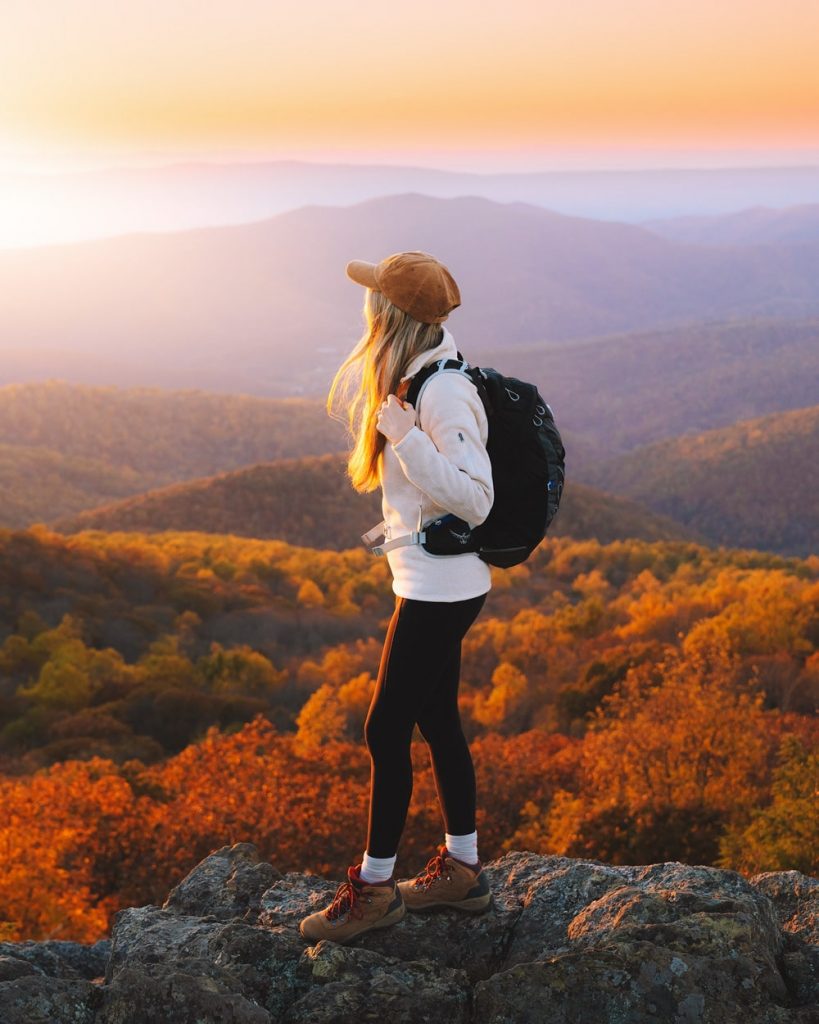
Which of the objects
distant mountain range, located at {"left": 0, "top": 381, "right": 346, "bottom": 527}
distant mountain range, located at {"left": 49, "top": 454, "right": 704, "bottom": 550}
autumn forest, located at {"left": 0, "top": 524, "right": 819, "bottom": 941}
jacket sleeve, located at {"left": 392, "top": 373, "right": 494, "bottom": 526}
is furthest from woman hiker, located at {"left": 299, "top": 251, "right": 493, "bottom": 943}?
distant mountain range, located at {"left": 0, "top": 381, "right": 346, "bottom": 527}

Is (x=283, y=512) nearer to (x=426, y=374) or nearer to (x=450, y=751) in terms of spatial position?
(x=450, y=751)

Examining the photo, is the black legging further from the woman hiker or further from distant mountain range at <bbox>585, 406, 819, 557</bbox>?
distant mountain range at <bbox>585, 406, 819, 557</bbox>

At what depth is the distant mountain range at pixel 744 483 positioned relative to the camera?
120250mm

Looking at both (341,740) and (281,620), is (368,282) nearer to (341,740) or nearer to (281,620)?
(341,740)

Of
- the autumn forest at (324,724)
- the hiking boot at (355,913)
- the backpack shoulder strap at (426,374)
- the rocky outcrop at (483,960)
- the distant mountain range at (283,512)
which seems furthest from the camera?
the distant mountain range at (283,512)

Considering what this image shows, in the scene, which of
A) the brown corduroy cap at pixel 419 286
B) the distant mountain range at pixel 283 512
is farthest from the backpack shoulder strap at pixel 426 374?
the distant mountain range at pixel 283 512

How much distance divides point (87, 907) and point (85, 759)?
32.2ft

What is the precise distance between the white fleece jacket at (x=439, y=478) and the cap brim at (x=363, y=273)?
15.0 inches

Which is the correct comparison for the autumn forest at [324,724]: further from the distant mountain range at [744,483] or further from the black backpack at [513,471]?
the distant mountain range at [744,483]

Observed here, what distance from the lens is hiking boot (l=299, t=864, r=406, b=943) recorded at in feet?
13.3

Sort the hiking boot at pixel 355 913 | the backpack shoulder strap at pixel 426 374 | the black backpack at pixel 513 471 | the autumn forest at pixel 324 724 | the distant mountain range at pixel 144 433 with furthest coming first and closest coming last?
the distant mountain range at pixel 144 433, the autumn forest at pixel 324 724, the hiking boot at pixel 355 913, the black backpack at pixel 513 471, the backpack shoulder strap at pixel 426 374

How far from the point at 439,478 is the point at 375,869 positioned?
191cm

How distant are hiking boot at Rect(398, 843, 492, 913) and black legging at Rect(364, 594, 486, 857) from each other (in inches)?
6.4

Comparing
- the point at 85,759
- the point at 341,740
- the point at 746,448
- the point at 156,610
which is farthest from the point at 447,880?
the point at 746,448
